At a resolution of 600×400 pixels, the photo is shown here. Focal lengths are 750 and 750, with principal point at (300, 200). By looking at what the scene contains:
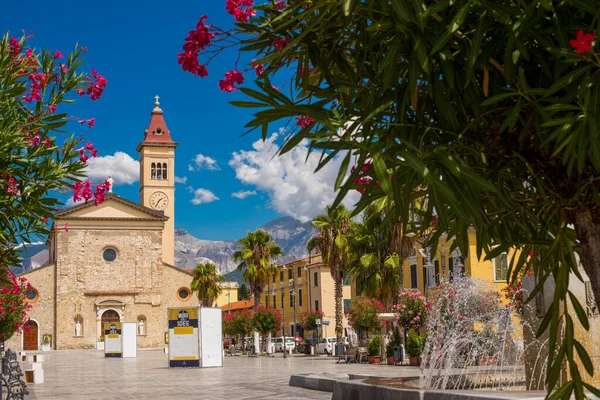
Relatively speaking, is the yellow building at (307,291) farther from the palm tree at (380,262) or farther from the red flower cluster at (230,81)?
the red flower cluster at (230,81)

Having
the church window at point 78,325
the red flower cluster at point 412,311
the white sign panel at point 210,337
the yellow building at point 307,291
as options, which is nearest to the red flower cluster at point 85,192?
the white sign panel at point 210,337

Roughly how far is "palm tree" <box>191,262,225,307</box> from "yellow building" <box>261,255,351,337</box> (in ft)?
16.0

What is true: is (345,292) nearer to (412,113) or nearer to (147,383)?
(147,383)

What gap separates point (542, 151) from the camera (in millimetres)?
3062

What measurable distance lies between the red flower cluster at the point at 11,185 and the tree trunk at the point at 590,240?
4.00 metres

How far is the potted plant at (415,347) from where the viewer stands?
2970 centimetres

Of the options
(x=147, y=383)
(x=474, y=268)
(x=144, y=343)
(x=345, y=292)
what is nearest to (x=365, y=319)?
(x=474, y=268)

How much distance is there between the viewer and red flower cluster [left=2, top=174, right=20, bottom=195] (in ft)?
17.9

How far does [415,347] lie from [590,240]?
27.6 meters

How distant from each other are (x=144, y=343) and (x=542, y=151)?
70.9 meters

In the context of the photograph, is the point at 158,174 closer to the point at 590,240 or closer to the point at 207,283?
the point at 207,283

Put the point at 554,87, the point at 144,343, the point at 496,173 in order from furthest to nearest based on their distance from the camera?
the point at 144,343
the point at 496,173
the point at 554,87

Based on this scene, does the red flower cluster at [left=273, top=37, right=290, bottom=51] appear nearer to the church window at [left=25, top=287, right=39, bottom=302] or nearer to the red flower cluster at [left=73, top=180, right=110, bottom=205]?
the red flower cluster at [left=73, top=180, right=110, bottom=205]

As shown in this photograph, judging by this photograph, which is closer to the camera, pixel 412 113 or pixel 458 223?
pixel 412 113
